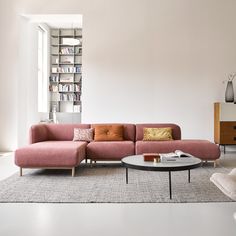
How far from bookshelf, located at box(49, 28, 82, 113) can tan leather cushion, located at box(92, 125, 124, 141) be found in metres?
4.09

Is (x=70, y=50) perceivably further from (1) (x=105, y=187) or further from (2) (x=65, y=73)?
(1) (x=105, y=187)

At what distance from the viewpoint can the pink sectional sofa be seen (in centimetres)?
407

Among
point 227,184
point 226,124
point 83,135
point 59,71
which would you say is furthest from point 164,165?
point 59,71

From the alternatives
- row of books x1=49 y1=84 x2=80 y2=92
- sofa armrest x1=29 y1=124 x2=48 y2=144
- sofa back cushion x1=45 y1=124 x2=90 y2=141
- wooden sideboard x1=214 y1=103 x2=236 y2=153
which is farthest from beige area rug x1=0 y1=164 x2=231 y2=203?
row of books x1=49 y1=84 x2=80 y2=92

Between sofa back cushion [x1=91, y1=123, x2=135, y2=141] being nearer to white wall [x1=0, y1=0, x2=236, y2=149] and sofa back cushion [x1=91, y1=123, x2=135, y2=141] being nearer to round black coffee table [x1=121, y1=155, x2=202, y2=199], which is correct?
white wall [x1=0, y1=0, x2=236, y2=149]

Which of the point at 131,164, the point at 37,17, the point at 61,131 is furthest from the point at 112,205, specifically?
the point at 37,17

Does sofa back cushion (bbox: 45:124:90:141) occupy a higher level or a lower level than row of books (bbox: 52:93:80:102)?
lower

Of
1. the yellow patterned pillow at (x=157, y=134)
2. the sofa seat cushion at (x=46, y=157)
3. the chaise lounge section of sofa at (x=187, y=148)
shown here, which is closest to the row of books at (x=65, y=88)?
the yellow patterned pillow at (x=157, y=134)

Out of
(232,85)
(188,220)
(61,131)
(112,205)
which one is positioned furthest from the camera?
(232,85)

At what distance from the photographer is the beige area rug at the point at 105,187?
10.0 ft

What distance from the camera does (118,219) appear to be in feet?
8.04

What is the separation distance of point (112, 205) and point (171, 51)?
Result: 453 cm

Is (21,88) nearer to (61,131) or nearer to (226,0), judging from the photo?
(61,131)

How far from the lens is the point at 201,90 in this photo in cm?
654
